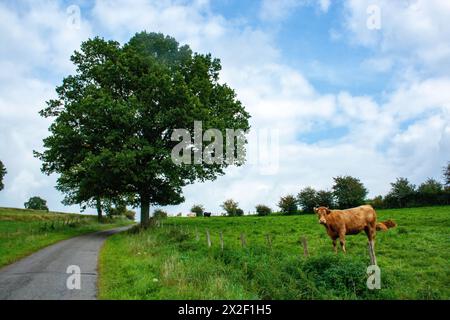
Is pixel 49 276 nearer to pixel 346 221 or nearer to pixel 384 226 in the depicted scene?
pixel 346 221

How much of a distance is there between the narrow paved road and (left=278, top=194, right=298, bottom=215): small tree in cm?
4749

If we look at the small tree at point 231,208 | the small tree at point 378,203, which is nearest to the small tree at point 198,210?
the small tree at point 231,208

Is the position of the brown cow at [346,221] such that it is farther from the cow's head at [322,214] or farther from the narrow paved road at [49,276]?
the narrow paved road at [49,276]

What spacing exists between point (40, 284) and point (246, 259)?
7.90 m

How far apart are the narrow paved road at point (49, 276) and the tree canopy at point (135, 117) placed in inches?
458

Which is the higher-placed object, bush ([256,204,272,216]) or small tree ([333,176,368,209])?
small tree ([333,176,368,209])

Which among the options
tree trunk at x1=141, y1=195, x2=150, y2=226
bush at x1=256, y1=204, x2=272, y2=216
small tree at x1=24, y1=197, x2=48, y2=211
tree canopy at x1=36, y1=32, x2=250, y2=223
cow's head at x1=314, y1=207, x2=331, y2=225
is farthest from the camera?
small tree at x1=24, y1=197, x2=48, y2=211

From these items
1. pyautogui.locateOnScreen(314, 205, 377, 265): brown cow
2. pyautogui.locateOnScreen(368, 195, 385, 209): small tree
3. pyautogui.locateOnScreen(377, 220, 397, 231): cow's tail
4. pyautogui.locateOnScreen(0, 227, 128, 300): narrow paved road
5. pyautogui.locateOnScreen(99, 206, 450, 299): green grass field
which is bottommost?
pyautogui.locateOnScreen(0, 227, 128, 300): narrow paved road

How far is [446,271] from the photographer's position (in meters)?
14.0

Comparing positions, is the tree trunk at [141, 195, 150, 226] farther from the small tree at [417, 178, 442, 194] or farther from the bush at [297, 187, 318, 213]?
the small tree at [417, 178, 442, 194]

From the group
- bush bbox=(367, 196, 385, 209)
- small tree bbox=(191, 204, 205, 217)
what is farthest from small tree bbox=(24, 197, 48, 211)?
bush bbox=(367, 196, 385, 209)

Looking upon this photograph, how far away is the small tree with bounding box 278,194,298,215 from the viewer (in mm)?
65500

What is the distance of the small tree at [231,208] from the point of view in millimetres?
82250
